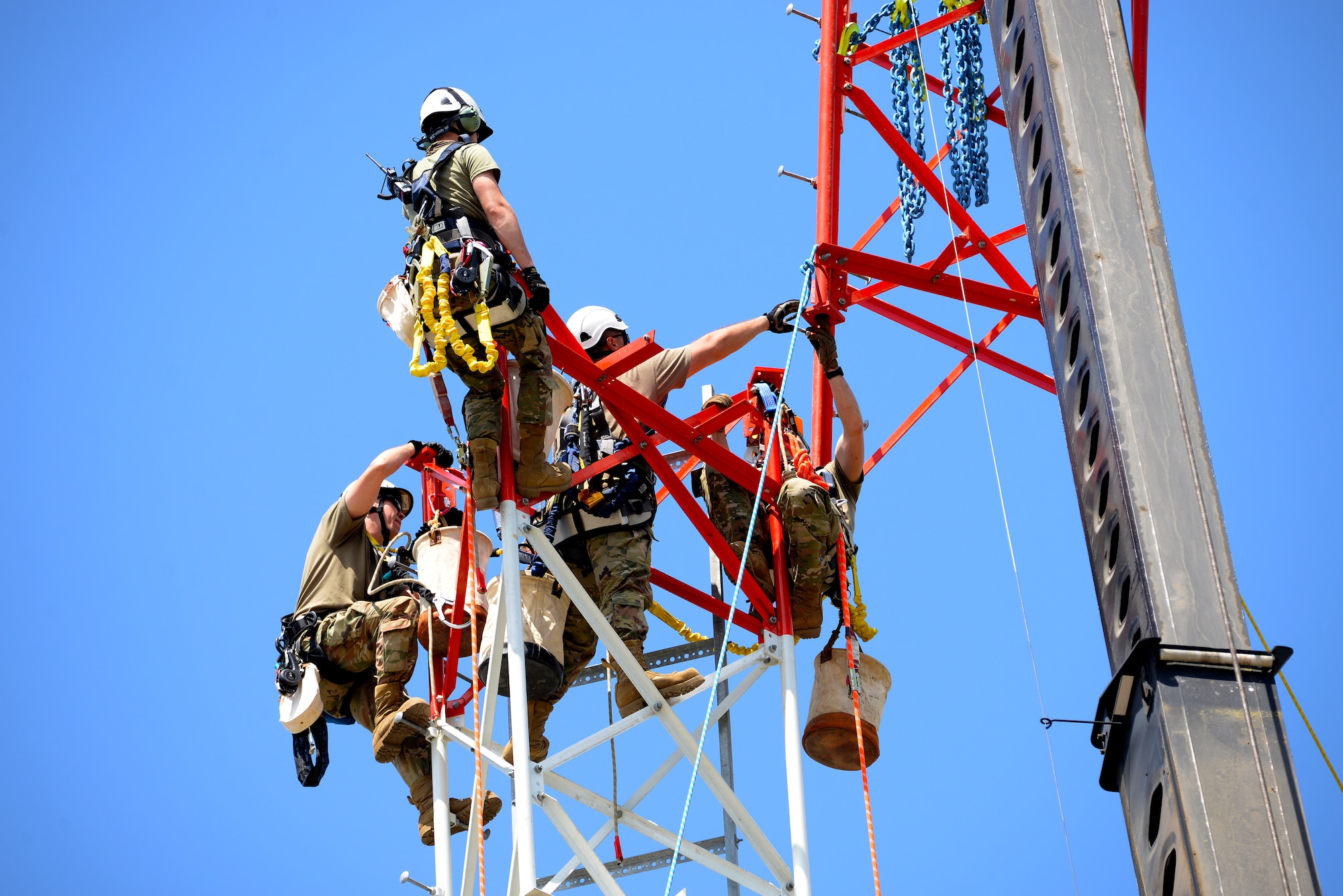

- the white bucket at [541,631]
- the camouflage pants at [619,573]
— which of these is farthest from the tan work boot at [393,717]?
the camouflage pants at [619,573]

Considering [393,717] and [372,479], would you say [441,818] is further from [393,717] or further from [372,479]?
[372,479]

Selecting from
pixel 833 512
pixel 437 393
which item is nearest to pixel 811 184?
pixel 833 512

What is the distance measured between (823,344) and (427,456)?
3101 millimetres

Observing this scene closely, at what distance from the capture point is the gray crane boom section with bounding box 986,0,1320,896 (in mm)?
5711

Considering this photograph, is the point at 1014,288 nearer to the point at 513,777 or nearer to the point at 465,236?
the point at 465,236

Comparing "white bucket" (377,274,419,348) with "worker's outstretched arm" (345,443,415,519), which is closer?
"white bucket" (377,274,419,348)

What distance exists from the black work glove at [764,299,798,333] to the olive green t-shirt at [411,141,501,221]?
2.17 m

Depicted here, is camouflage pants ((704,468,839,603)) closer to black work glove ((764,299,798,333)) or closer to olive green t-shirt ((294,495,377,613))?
black work glove ((764,299,798,333))

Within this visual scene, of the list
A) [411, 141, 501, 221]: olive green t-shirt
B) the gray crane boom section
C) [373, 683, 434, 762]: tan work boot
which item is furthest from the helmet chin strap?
the gray crane boom section

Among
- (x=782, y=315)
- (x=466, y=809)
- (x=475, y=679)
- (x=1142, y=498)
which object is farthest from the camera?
(x=466, y=809)

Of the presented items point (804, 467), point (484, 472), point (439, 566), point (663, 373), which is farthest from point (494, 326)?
point (804, 467)

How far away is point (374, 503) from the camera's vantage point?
12773 millimetres

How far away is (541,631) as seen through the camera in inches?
447

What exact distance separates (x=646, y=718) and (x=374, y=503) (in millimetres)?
3025
